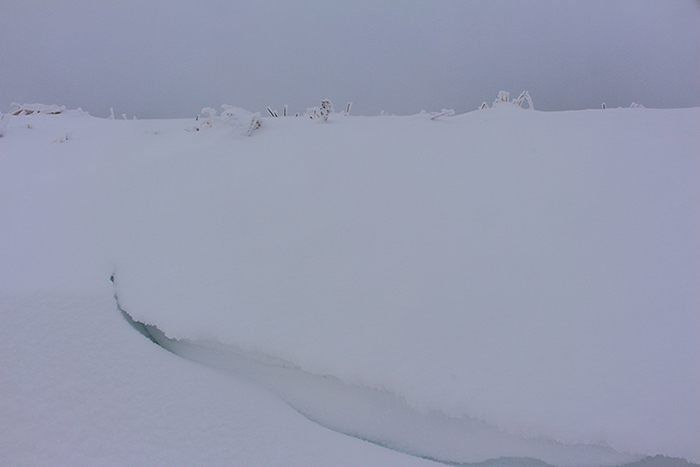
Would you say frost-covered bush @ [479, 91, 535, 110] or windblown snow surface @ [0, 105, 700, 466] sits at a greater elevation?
frost-covered bush @ [479, 91, 535, 110]

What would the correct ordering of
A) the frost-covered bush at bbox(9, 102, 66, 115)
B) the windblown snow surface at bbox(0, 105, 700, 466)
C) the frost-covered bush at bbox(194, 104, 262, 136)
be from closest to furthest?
the windblown snow surface at bbox(0, 105, 700, 466) → the frost-covered bush at bbox(194, 104, 262, 136) → the frost-covered bush at bbox(9, 102, 66, 115)

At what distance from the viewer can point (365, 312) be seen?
895mm

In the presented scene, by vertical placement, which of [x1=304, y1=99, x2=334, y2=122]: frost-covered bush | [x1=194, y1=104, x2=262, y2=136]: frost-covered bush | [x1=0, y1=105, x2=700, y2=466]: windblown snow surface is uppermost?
[x1=304, y1=99, x2=334, y2=122]: frost-covered bush

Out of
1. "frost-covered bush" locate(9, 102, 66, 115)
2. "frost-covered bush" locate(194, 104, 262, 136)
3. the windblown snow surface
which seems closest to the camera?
the windblown snow surface

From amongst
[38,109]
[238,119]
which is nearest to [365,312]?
[238,119]

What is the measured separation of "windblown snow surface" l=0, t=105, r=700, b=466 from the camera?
0.76 metres

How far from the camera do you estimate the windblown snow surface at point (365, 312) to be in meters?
0.76

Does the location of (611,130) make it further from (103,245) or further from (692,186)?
(103,245)

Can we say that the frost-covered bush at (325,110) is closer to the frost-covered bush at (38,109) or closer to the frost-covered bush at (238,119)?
the frost-covered bush at (238,119)

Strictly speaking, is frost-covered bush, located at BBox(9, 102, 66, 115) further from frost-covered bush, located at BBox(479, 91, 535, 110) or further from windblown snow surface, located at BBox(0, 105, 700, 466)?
frost-covered bush, located at BBox(479, 91, 535, 110)

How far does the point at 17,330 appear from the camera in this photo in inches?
35.9

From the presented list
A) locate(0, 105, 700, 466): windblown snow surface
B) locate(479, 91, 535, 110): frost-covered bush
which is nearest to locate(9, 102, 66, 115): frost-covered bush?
locate(0, 105, 700, 466): windblown snow surface

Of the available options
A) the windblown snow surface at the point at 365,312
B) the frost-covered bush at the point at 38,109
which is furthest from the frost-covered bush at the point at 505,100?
the frost-covered bush at the point at 38,109

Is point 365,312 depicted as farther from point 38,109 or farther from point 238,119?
point 38,109
